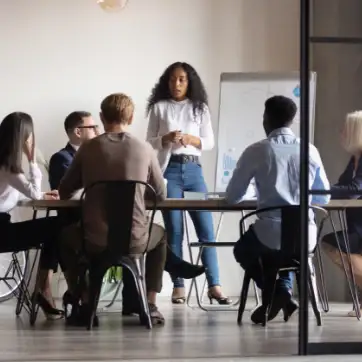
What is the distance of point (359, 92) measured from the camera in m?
3.65

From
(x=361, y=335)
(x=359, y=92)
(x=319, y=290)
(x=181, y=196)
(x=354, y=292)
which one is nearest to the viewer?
(x=359, y=92)

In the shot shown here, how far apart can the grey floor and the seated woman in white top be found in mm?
451

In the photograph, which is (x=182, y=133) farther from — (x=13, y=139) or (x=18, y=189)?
(x=18, y=189)

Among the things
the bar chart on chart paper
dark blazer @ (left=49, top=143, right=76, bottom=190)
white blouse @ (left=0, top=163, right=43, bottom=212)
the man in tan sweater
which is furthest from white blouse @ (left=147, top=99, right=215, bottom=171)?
the man in tan sweater

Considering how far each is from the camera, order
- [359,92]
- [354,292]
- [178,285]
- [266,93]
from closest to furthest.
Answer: [359,92] → [354,292] → [178,285] → [266,93]

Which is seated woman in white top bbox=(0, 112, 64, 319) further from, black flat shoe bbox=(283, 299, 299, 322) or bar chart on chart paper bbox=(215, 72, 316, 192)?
bar chart on chart paper bbox=(215, 72, 316, 192)

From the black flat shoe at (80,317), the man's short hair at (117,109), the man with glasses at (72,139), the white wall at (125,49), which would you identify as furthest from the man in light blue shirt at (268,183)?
the white wall at (125,49)

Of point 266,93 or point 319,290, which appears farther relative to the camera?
point 266,93

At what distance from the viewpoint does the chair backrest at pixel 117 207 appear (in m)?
4.08

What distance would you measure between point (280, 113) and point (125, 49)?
9.03 feet

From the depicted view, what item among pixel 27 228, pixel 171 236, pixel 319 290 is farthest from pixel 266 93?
pixel 27 228

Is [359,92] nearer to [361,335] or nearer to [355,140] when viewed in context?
[355,140]

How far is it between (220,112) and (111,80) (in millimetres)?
975

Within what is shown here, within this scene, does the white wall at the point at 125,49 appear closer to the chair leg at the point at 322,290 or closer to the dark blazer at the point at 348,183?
the chair leg at the point at 322,290
